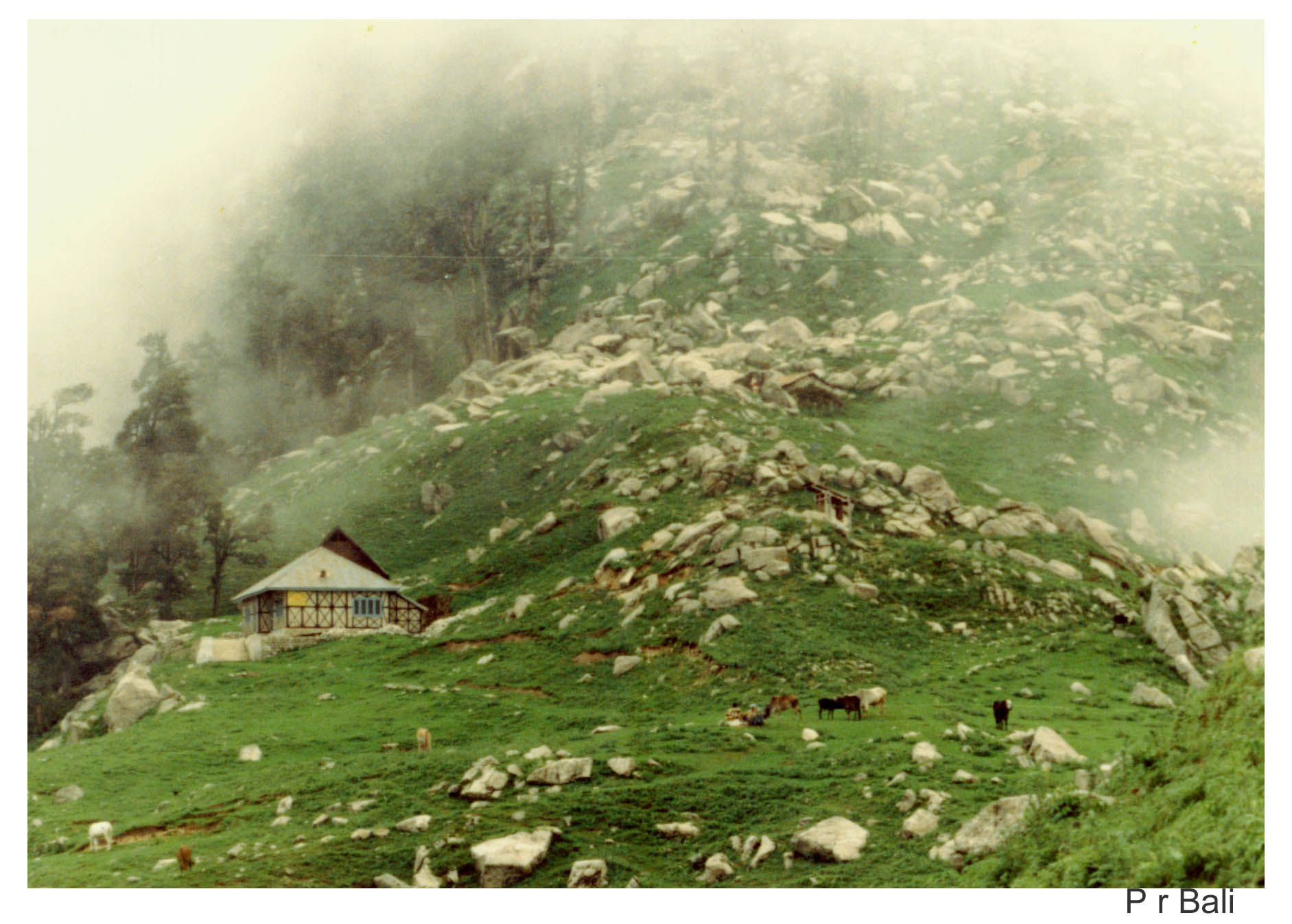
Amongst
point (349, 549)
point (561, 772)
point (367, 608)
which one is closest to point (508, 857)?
point (561, 772)

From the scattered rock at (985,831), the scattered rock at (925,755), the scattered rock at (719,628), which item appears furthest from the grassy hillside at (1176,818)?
the scattered rock at (719,628)

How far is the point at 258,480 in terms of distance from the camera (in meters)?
72.6

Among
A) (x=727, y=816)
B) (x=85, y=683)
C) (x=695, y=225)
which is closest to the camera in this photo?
(x=727, y=816)

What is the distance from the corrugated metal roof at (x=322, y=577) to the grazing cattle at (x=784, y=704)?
835 inches

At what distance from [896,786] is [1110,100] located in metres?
60.0

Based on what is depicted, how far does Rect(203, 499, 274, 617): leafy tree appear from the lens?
63.4 metres

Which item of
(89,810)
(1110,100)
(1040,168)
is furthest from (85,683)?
(1110,100)

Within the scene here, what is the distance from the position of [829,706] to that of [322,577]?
24.7 metres

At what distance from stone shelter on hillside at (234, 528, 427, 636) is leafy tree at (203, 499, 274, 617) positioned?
12.2ft

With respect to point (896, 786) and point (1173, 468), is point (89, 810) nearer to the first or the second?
point (896, 786)

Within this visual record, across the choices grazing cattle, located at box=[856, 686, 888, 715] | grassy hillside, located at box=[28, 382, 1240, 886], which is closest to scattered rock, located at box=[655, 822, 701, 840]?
grassy hillside, located at box=[28, 382, 1240, 886]

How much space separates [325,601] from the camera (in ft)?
192

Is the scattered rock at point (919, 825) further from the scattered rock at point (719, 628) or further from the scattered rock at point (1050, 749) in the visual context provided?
the scattered rock at point (719, 628)

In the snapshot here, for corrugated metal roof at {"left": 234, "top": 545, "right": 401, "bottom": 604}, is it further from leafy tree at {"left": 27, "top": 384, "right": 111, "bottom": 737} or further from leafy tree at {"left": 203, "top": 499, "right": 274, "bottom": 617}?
leafy tree at {"left": 27, "top": 384, "right": 111, "bottom": 737}
